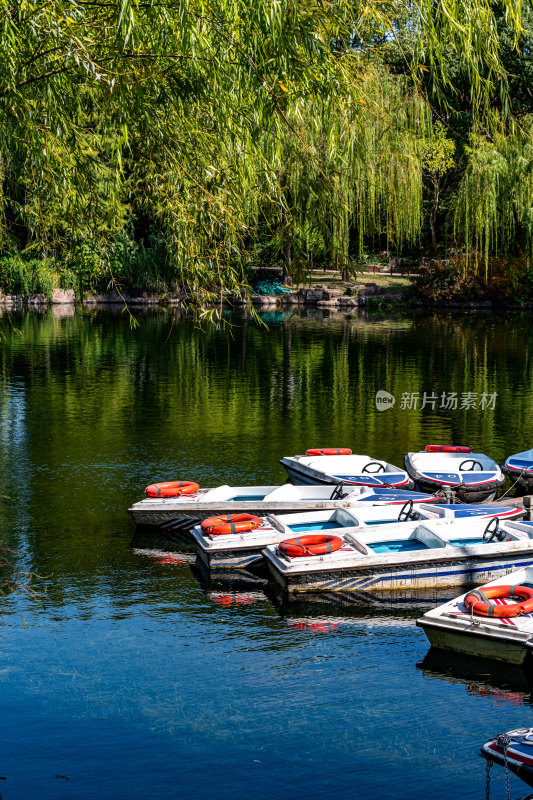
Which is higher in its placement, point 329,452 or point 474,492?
point 329,452

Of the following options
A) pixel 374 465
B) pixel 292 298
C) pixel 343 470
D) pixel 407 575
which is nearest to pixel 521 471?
pixel 374 465

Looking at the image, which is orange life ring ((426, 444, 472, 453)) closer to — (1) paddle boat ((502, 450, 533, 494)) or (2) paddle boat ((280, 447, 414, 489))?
(1) paddle boat ((502, 450, 533, 494))

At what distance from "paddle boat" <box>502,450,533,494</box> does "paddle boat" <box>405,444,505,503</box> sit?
0.48 m

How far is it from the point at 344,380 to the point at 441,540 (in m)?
17.4

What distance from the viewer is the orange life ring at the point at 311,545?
12.2 meters

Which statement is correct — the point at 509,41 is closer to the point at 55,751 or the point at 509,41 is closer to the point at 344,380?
the point at 344,380

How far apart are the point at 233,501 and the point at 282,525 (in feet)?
4.66

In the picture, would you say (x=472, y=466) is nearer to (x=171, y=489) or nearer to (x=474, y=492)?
(x=474, y=492)

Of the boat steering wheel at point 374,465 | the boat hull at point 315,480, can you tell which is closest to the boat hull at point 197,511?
the boat hull at point 315,480

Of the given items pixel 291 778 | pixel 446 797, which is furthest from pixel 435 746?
pixel 291 778

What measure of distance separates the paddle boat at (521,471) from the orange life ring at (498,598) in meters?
6.22

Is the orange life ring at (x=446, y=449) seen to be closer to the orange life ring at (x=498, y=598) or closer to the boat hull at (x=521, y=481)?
the boat hull at (x=521, y=481)

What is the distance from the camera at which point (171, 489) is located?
1527 cm

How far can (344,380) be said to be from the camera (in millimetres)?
29812
